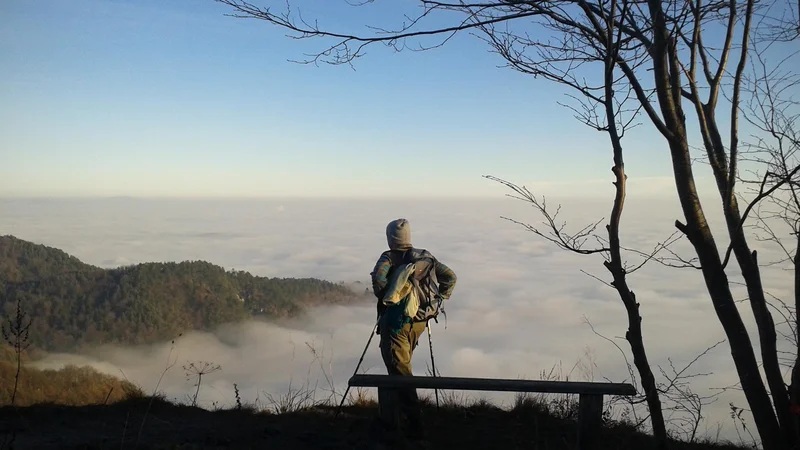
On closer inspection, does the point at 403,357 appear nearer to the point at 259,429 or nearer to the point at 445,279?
the point at 445,279

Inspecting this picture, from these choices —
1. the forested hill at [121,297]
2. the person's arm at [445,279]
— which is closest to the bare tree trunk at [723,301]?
the person's arm at [445,279]

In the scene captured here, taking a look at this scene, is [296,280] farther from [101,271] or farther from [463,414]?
[463,414]

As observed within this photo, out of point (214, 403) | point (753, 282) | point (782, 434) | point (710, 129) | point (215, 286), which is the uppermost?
point (710, 129)

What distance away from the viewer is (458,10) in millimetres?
4594

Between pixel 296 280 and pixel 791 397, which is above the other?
pixel 791 397

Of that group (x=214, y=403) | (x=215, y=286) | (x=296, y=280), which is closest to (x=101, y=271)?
(x=215, y=286)

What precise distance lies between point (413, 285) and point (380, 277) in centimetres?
31

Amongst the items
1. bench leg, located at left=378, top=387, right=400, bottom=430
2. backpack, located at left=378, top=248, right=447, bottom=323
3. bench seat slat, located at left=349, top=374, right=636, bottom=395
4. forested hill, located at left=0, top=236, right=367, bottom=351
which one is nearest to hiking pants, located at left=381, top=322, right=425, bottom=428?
backpack, located at left=378, top=248, right=447, bottom=323

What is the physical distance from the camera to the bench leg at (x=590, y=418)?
439 centimetres

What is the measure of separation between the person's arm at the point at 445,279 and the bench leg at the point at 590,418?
4.99 feet

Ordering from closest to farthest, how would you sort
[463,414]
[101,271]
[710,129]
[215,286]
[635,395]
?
[635,395]
[710,129]
[463,414]
[101,271]
[215,286]

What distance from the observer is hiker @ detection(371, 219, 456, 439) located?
5082 mm

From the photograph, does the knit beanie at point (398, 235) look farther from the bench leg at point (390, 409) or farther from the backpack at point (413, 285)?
the bench leg at point (390, 409)

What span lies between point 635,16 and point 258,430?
4795 mm
